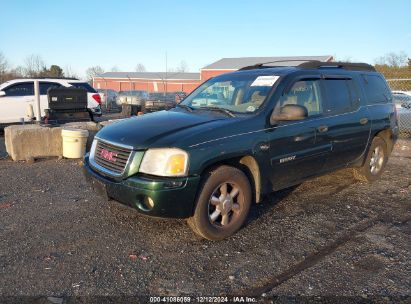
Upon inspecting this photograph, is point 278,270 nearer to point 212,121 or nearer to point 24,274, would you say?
point 212,121

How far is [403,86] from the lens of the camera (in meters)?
19.0

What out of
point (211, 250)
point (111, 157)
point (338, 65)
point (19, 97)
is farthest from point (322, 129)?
point (19, 97)

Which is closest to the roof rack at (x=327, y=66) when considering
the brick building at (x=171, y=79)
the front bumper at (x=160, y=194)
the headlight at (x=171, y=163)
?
the headlight at (x=171, y=163)

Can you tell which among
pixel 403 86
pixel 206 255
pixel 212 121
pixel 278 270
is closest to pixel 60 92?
pixel 212 121

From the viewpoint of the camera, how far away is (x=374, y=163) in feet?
20.4

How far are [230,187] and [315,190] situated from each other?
7.53ft

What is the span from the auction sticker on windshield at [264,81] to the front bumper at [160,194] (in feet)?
5.57

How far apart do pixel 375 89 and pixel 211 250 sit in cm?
413

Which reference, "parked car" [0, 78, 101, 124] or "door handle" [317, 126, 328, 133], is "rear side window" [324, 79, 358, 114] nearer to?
"door handle" [317, 126, 328, 133]

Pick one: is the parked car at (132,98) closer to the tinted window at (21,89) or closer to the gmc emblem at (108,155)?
the tinted window at (21,89)

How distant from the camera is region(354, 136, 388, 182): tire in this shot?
594 cm

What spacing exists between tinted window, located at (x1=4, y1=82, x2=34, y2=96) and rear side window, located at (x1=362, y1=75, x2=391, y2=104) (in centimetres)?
1024

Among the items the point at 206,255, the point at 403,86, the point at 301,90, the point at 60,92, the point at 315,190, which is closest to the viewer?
the point at 206,255

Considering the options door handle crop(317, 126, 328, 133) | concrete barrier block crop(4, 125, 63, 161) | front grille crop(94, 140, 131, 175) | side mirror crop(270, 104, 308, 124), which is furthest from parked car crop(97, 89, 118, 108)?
side mirror crop(270, 104, 308, 124)
